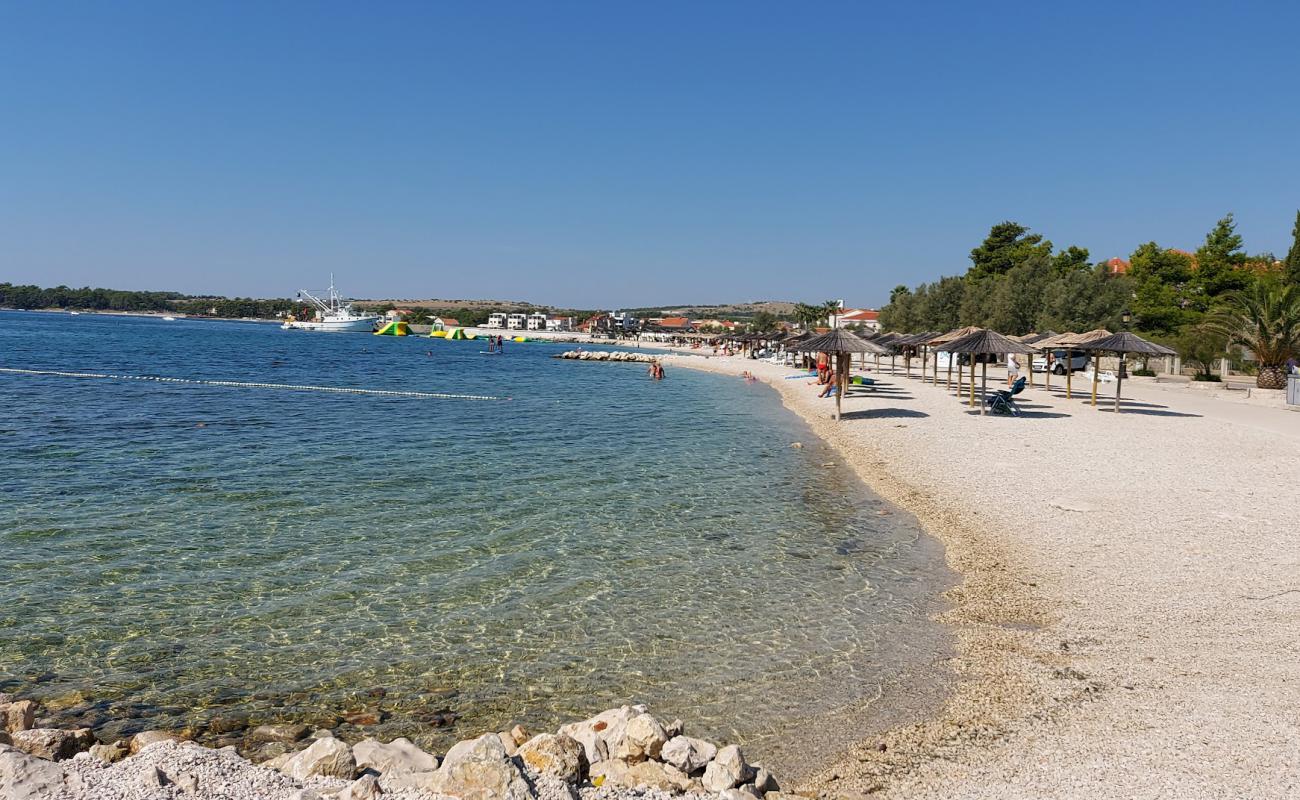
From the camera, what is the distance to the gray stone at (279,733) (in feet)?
16.9

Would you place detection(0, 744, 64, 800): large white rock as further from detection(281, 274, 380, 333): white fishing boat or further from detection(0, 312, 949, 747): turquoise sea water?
detection(281, 274, 380, 333): white fishing boat

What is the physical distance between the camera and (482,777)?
3783 millimetres

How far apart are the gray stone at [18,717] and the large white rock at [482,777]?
118 inches

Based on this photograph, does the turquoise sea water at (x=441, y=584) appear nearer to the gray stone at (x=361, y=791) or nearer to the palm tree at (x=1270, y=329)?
the gray stone at (x=361, y=791)

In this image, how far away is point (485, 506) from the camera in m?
11.7

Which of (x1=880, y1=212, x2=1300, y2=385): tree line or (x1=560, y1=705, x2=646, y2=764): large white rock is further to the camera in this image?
(x1=880, y1=212, x2=1300, y2=385): tree line

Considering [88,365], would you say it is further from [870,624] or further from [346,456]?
[870,624]

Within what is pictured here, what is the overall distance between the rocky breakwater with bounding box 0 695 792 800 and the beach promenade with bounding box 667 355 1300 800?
0.93 meters

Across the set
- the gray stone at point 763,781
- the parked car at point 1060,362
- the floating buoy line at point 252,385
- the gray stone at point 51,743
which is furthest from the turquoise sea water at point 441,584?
the parked car at point 1060,362

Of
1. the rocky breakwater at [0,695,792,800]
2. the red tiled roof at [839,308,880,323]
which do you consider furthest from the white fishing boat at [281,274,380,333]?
the rocky breakwater at [0,695,792,800]

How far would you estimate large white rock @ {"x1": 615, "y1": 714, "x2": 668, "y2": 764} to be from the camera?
434 centimetres

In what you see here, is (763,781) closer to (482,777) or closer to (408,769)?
(482,777)

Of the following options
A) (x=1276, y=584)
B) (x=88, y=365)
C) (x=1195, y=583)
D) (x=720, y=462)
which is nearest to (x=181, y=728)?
(x=1195, y=583)

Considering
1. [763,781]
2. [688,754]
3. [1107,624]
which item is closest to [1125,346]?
[1107,624]
